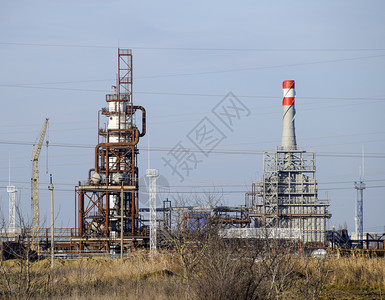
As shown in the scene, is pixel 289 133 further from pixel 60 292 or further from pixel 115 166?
pixel 60 292

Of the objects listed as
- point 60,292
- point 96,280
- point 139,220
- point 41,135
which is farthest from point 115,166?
point 60,292

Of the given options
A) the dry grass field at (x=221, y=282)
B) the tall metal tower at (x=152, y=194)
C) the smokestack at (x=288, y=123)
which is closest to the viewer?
the dry grass field at (x=221, y=282)

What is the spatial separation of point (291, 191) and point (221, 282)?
6094 centimetres

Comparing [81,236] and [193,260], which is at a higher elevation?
[193,260]

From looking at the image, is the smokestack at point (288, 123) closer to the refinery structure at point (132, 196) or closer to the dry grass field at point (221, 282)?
the refinery structure at point (132, 196)

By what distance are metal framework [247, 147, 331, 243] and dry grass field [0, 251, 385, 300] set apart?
44271 mm

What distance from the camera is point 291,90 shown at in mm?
79750

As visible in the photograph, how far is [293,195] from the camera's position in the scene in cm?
7675

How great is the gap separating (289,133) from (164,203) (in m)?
20.6

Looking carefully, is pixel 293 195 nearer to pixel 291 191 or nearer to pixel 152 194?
pixel 291 191

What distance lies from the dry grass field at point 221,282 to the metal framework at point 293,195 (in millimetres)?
44271

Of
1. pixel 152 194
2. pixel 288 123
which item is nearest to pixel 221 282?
pixel 152 194

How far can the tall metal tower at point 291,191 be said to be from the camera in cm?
7550

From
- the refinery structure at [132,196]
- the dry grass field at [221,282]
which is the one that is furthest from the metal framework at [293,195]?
the dry grass field at [221,282]
